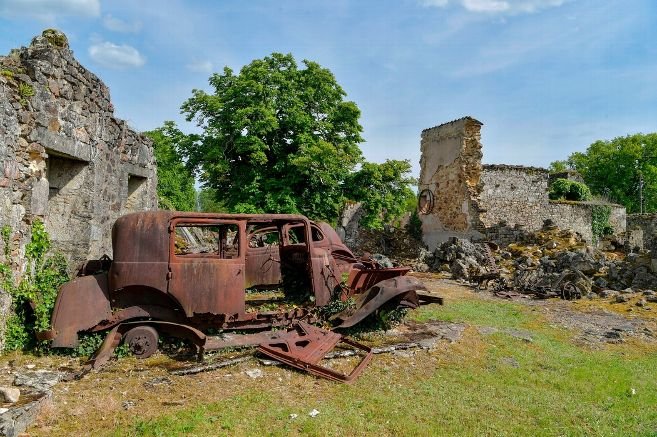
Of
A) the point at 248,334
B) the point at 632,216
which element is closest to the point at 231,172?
the point at 248,334

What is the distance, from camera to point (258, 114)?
1588cm

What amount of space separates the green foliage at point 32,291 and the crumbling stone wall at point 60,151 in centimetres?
22

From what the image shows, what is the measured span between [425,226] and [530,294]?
10.4m

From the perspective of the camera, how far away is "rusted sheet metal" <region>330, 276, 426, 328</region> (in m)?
7.13

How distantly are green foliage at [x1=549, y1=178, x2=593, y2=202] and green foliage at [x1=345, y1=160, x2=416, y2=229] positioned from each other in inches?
590

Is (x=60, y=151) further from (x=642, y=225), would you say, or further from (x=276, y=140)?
(x=642, y=225)

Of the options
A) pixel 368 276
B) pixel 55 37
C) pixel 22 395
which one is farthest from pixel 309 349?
pixel 55 37

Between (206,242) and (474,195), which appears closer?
(206,242)

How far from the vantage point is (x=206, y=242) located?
18172 millimetres

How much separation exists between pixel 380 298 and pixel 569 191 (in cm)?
2475

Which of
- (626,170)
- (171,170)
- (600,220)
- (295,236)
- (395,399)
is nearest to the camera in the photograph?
(395,399)

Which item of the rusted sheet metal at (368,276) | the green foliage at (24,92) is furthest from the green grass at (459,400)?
the green foliage at (24,92)

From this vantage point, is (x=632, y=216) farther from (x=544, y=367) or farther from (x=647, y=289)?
(x=544, y=367)

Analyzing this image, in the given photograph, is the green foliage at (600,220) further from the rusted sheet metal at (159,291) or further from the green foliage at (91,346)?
the green foliage at (91,346)
